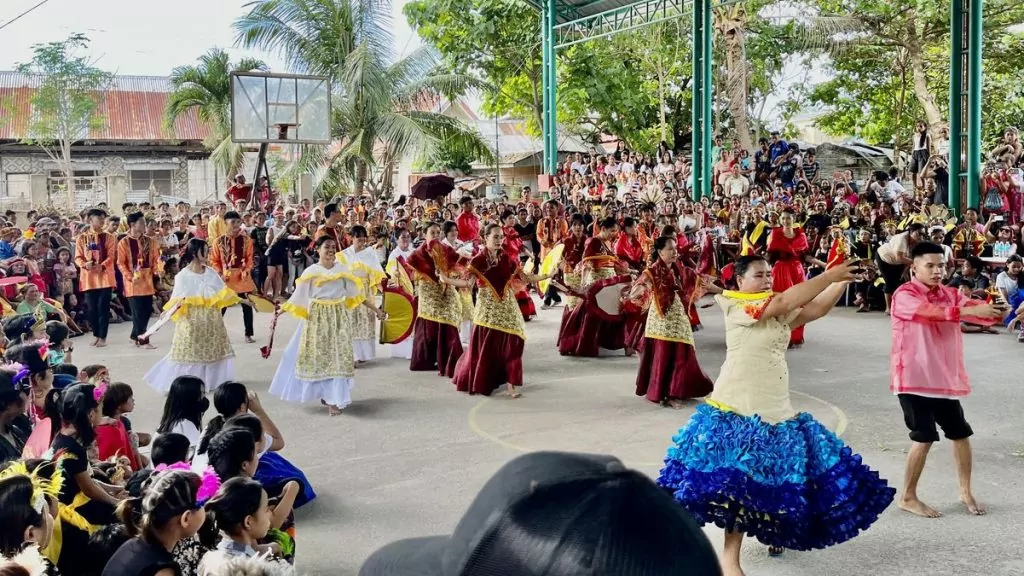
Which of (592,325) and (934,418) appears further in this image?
(592,325)

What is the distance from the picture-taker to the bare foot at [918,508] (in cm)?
529

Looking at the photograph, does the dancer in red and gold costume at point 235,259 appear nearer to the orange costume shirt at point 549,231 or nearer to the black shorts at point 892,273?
the orange costume shirt at point 549,231

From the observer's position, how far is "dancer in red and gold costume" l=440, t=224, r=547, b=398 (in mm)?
8633

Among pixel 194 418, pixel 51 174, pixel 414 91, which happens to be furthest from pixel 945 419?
pixel 51 174

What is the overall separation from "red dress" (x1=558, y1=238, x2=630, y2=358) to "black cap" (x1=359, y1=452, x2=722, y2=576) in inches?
378

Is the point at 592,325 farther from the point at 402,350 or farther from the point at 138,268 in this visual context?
the point at 138,268

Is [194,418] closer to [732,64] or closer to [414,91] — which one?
[414,91]

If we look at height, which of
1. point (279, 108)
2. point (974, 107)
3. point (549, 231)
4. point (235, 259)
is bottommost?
point (235, 259)

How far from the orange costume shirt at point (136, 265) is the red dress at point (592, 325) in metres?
5.23

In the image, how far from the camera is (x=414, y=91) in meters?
23.4

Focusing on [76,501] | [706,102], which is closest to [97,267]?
[76,501]

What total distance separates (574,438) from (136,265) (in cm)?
701

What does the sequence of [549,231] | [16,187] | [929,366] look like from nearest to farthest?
[929,366], [549,231], [16,187]

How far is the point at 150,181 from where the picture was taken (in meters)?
30.8
